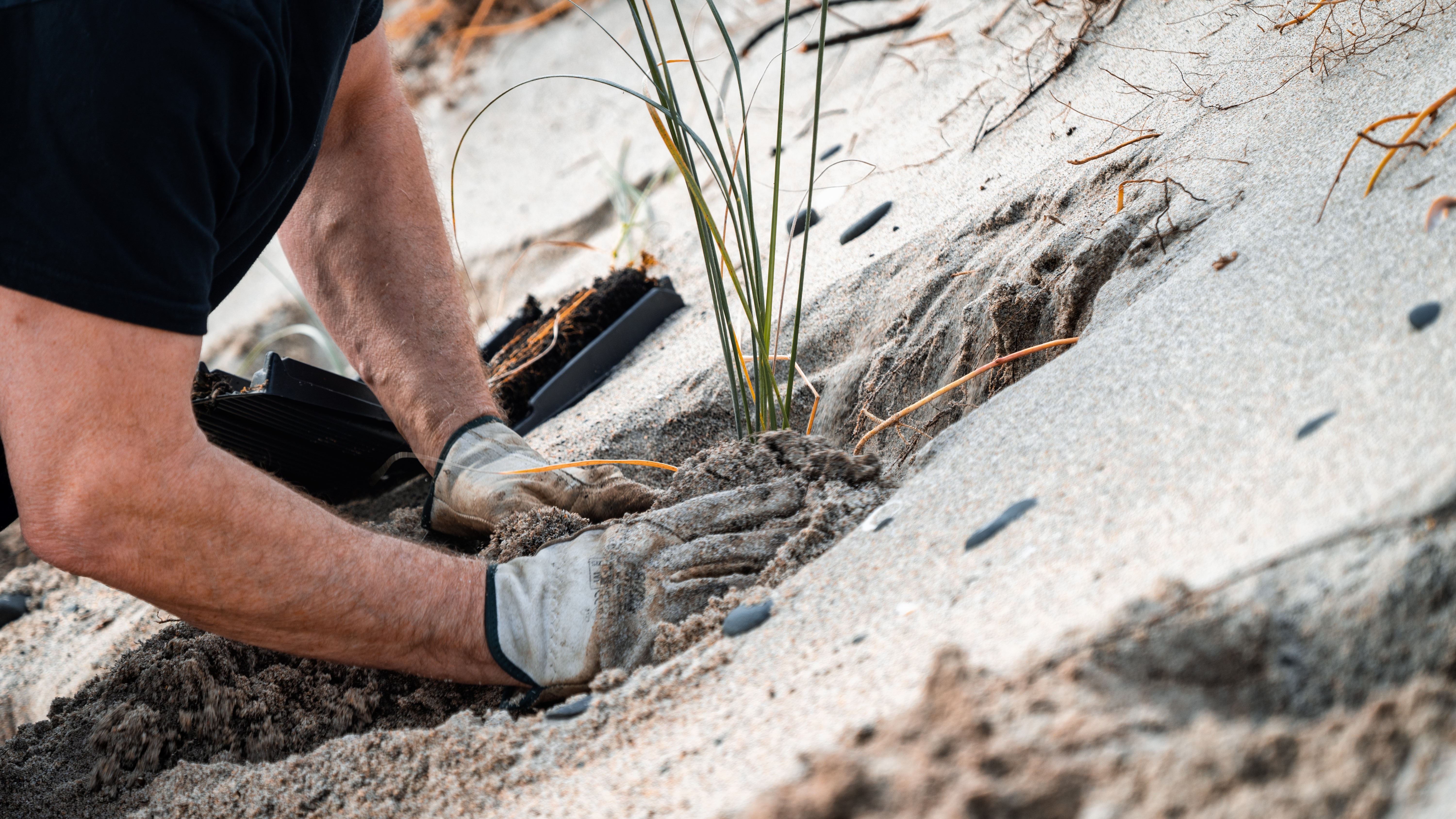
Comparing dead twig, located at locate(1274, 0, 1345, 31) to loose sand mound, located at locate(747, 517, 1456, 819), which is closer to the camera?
loose sand mound, located at locate(747, 517, 1456, 819)

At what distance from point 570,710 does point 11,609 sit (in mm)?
1934

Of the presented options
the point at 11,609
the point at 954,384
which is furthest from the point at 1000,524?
the point at 11,609

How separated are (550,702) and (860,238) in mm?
1241

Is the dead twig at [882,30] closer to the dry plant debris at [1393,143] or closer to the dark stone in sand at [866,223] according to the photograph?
the dark stone in sand at [866,223]

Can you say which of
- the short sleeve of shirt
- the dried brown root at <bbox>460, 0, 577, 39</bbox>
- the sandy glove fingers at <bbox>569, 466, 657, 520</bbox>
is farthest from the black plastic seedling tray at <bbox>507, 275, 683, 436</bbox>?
the dried brown root at <bbox>460, 0, 577, 39</bbox>

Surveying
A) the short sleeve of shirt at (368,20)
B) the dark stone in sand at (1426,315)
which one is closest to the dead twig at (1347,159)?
the dark stone in sand at (1426,315)

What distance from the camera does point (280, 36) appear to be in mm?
1176

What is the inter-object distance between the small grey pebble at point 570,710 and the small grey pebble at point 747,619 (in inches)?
7.1

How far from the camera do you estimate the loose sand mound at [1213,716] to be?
24.9 inches

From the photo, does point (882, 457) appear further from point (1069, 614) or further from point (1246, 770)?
point (1246, 770)

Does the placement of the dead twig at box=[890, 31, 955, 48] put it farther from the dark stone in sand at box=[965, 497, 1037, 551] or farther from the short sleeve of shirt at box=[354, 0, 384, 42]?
the dark stone in sand at box=[965, 497, 1037, 551]

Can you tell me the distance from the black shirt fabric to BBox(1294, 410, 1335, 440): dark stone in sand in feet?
3.81

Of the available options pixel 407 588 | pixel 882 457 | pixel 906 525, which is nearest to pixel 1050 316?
pixel 882 457

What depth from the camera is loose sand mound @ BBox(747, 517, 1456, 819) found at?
632 millimetres
